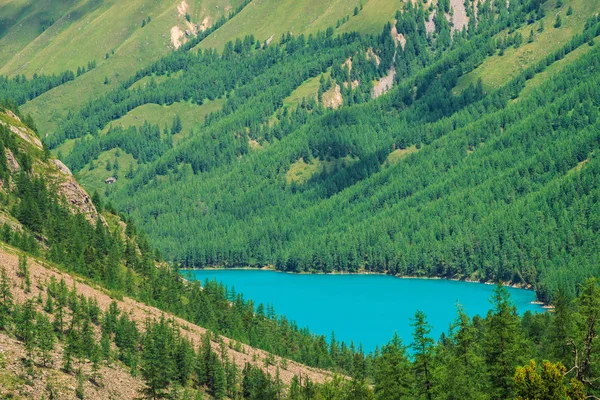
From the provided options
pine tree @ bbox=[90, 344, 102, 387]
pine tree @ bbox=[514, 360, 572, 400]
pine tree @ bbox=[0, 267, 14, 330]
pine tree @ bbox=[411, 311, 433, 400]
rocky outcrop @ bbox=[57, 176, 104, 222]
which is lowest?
pine tree @ bbox=[514, 360, 572, 400]

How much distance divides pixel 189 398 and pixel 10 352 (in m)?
21.8

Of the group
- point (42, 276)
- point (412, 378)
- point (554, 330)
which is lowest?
point (412, 378)

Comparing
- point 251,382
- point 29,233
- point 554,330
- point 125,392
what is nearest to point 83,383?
point 125,392

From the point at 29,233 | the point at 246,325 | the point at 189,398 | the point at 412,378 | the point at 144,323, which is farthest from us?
the point at 246,325

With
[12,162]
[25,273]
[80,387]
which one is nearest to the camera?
[80,387]

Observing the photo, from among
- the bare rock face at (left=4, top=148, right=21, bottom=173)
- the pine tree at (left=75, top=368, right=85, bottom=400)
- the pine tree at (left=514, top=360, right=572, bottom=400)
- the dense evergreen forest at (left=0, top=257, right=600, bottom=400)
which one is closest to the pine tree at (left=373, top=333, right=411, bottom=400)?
the dense evergreen forest at (left=0, top=257, right=600, bottom=400)

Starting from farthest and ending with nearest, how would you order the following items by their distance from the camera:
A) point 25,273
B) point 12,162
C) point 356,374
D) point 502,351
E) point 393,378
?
point 12,162
point 25,273
point 356,374
point 393,378
point 502,351

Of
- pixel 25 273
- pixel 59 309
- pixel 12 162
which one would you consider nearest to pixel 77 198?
pixel 12 162

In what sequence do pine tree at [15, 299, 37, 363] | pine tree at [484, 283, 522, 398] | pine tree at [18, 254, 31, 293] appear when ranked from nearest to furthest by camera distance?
pine tree at [484, 283, 522, 398], pine tree at [15, 299, 37, 363], pine tree at [18, 254, 31, 293]

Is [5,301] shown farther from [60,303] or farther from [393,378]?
[393,378]

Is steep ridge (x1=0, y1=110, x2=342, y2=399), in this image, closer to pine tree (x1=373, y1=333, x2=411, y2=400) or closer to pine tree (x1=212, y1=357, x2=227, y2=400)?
pine tree (x1=212, y1=357, x2=227, y2=400)

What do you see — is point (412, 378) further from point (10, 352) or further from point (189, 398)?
point (10, 352)

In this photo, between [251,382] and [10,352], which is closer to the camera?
[10,352]

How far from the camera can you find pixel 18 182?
17888 cm
